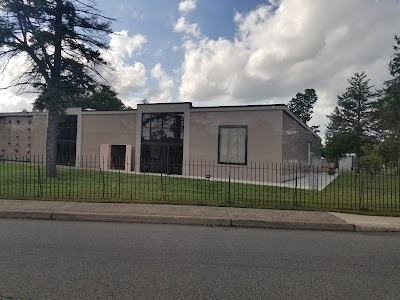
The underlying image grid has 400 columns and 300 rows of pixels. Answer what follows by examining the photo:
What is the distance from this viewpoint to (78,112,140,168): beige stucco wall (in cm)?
3072

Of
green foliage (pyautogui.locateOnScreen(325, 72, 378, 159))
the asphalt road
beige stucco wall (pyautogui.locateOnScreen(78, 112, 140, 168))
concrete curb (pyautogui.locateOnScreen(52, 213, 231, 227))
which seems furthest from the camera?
green foliage (pyautogui.locateOnScreen(325, 72, 378, 159))

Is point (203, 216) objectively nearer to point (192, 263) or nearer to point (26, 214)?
point (192, 263)

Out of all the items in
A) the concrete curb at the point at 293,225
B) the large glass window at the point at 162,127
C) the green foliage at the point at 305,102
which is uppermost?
the green foliage at the point at 305,102

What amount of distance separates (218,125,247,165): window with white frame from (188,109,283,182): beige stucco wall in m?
0.31

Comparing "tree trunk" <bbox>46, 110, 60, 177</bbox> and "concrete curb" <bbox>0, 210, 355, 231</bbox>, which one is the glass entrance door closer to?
"tree trunk" <bbox>46, 110, 60, 177</bbox>

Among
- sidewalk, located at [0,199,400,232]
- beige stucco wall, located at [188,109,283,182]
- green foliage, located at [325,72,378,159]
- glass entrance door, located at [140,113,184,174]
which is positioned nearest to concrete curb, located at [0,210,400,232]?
sidewalk, located at [0,199,400,232]

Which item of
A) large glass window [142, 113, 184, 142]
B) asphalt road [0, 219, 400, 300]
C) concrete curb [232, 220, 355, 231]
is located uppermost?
large glass window [142, 113, 184, 142]

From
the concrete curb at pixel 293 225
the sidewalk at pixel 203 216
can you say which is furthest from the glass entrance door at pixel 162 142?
the concrete curb at pixel 293 225

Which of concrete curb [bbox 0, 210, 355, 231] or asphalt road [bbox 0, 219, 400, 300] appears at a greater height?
concrete curb [bbox 0, 210, 355, 231]

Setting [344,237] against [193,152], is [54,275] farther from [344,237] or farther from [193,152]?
[193,152]

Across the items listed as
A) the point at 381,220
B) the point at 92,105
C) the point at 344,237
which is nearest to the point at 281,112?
the point at 381,220

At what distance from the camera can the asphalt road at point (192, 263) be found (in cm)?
421

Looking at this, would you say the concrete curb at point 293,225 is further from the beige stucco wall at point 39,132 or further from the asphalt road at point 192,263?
the beige stucco wall at point 39,132

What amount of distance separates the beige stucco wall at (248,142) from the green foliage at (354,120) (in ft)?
145
